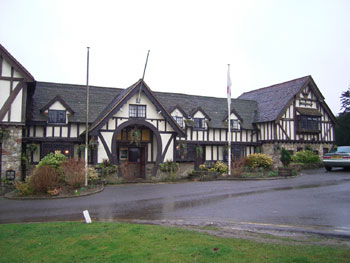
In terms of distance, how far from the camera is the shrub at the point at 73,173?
16672 millimetres

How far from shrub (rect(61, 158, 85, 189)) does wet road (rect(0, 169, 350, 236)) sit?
5.37ft

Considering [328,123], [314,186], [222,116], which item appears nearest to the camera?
[314,186]

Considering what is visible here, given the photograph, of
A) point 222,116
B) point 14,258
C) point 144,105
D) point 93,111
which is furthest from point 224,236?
point 222,116

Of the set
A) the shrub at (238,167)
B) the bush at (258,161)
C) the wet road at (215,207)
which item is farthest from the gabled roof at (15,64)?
the bush at (258,161)

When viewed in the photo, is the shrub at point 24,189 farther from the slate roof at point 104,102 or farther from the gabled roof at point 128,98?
the slate roof at point 104,102

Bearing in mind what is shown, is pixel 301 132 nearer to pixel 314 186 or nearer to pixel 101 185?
pixel 314 186

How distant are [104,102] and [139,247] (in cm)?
2019

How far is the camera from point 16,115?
19.7 meters

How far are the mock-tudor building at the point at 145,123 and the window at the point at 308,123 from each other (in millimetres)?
100

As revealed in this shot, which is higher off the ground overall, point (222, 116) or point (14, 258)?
point (222, 116)

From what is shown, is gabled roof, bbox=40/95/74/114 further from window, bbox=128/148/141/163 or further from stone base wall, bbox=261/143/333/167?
stone base wall, bbox=261/143/333/167

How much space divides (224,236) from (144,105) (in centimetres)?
1637

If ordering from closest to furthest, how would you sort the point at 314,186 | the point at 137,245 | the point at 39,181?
the point at 137,245
the point at 39,181
the point at 314,186

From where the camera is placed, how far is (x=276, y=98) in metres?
32.5
